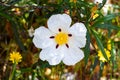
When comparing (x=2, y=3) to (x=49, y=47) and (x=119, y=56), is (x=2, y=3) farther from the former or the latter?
(x=119, y=56)

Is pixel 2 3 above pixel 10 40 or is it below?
above

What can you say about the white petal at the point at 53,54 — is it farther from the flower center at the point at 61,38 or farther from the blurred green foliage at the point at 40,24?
the blurred green foliage at the point at 40,24

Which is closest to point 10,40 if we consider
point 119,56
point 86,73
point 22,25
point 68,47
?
point 22,25

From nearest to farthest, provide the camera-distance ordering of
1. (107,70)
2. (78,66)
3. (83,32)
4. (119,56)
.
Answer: (83,32) < (119,56) < (78,66) < (107,70)

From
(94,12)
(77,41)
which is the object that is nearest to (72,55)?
(77,41)

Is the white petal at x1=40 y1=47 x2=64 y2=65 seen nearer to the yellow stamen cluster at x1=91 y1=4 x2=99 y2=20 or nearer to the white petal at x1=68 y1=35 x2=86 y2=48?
the white petal at x1=68 y1=35 x2=86 y2=48

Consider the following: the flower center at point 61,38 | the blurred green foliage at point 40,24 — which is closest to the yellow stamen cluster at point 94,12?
the blurred green foliage at point 40,24

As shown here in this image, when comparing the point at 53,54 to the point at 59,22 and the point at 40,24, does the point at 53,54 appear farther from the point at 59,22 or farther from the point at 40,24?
the point at 40,24

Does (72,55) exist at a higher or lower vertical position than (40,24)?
higher
